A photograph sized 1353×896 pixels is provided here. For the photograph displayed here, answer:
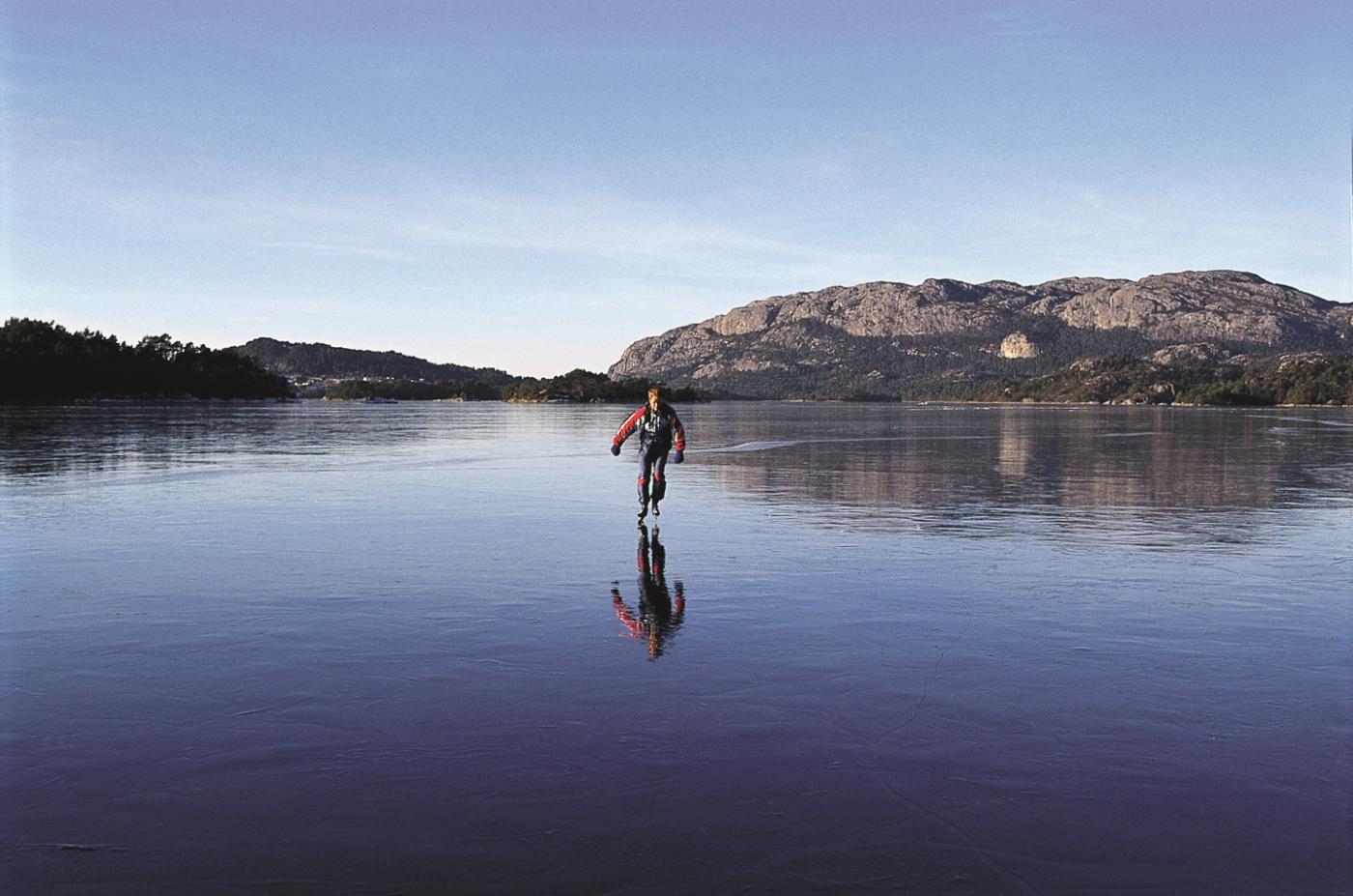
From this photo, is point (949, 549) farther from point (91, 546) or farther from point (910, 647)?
point (91, 546)

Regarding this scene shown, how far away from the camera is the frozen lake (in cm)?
464

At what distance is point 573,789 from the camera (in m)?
5.32

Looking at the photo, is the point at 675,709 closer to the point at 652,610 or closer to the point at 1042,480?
the point at 652,610

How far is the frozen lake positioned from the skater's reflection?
2.7 inches

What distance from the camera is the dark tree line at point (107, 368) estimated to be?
128 meters

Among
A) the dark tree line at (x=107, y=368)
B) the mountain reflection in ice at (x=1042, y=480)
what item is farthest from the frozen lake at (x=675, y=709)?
the dark tree line at (x=107, y=368)

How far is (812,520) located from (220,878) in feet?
43.9

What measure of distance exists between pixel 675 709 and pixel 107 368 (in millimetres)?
162312

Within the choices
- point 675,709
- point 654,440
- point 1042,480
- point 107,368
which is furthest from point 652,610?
point 107,368

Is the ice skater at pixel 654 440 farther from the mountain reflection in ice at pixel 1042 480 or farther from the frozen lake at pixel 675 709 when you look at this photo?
the mountain reflection in ice at pixel 1042 480

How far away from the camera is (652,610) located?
32.7 ft

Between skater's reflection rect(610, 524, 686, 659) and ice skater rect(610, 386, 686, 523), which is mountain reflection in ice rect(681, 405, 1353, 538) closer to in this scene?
ice skater rect(610, 386, 686, 523)

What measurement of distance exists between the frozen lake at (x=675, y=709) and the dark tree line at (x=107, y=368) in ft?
429

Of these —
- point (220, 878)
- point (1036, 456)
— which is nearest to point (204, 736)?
point (220, 878)
